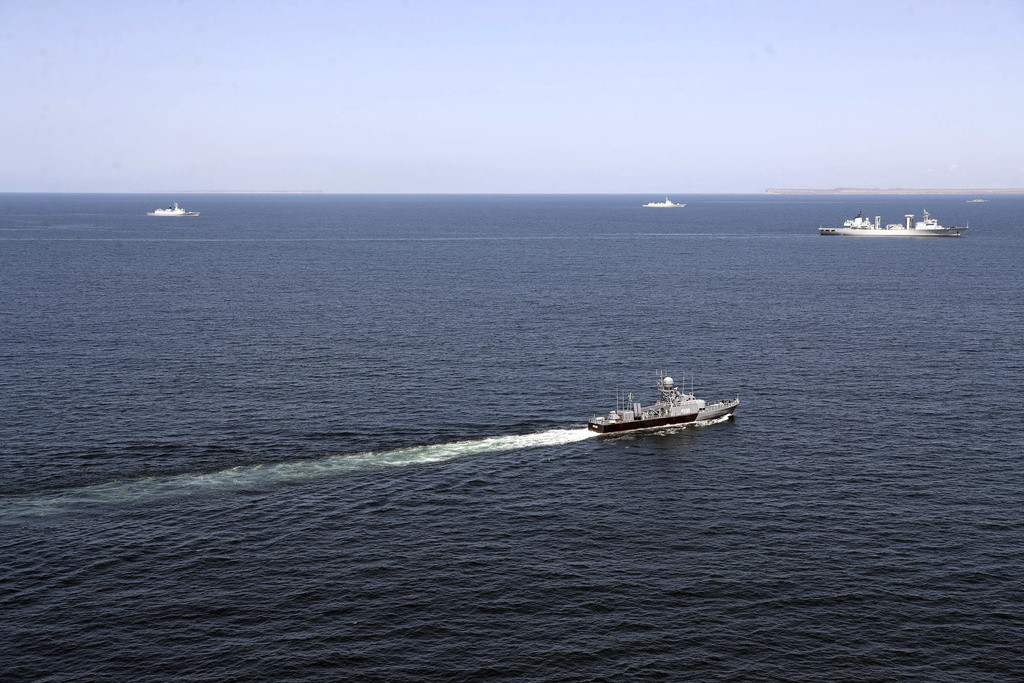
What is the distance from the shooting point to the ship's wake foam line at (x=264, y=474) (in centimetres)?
10825

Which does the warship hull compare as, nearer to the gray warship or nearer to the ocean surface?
the gray warship

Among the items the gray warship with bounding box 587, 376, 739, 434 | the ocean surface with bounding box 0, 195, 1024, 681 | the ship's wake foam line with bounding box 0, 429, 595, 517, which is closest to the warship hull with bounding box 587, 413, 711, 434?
the gray warship with bounding box 587, 376, 739, 434

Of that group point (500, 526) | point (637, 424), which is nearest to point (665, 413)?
point (637, 424)

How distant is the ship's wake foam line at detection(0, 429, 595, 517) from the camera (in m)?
108

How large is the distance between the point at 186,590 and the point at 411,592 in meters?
22.0

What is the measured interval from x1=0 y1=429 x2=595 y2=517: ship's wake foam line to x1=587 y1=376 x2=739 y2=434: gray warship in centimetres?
469

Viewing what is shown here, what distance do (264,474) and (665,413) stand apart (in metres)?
62.0

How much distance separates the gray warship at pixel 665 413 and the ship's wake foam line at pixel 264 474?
15.4 feet

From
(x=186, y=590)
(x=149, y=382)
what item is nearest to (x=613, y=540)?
(x=186, y=590)

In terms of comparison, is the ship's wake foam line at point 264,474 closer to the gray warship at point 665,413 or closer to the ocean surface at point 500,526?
the ocean surface at point 500,526

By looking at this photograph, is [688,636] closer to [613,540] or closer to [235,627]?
[613,540]

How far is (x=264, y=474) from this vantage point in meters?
118

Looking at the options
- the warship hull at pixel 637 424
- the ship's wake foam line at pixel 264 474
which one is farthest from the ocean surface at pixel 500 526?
the warship hull at pixel 637 424

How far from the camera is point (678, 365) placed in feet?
577
